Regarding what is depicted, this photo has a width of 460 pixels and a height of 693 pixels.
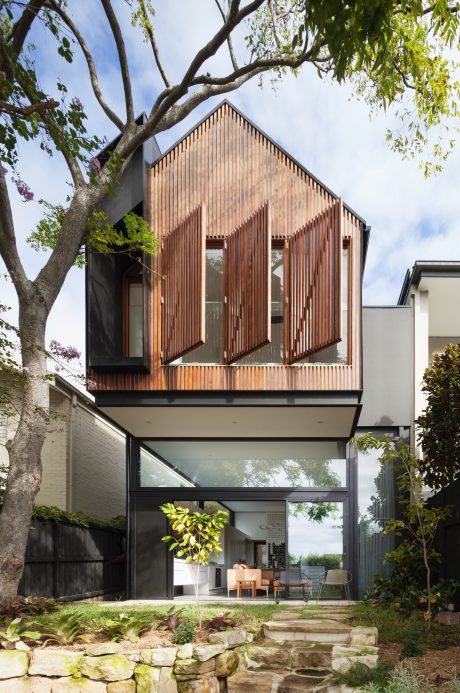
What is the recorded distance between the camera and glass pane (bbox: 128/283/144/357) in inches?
501

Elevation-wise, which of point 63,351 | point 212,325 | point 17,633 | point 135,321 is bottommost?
point 17,633

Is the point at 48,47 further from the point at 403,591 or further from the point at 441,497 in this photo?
the point at 403,591

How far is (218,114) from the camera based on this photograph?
13.4m

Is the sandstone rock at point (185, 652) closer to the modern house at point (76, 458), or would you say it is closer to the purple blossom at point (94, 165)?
the purple blossom at point (94, 165)

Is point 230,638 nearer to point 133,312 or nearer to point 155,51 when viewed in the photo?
point 133,312

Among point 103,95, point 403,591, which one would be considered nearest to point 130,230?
point 103,95

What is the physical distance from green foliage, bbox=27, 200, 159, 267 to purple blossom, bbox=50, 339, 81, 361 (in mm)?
1813

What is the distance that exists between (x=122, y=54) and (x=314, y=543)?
1017 cm

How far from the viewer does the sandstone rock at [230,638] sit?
27.3 feet

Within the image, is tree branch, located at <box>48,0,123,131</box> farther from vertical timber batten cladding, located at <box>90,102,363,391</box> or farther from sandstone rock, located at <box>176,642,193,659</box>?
sandstone rock, located at <box>176,642,193,659</box>

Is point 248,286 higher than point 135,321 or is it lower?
higher

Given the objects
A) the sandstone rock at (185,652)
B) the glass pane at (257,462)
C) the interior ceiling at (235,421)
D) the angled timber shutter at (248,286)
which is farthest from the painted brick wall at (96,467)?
the sandstone rock at (185,652)

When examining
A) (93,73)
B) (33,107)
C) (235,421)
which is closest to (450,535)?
(235,421)

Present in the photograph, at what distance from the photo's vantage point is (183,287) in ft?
40.0
